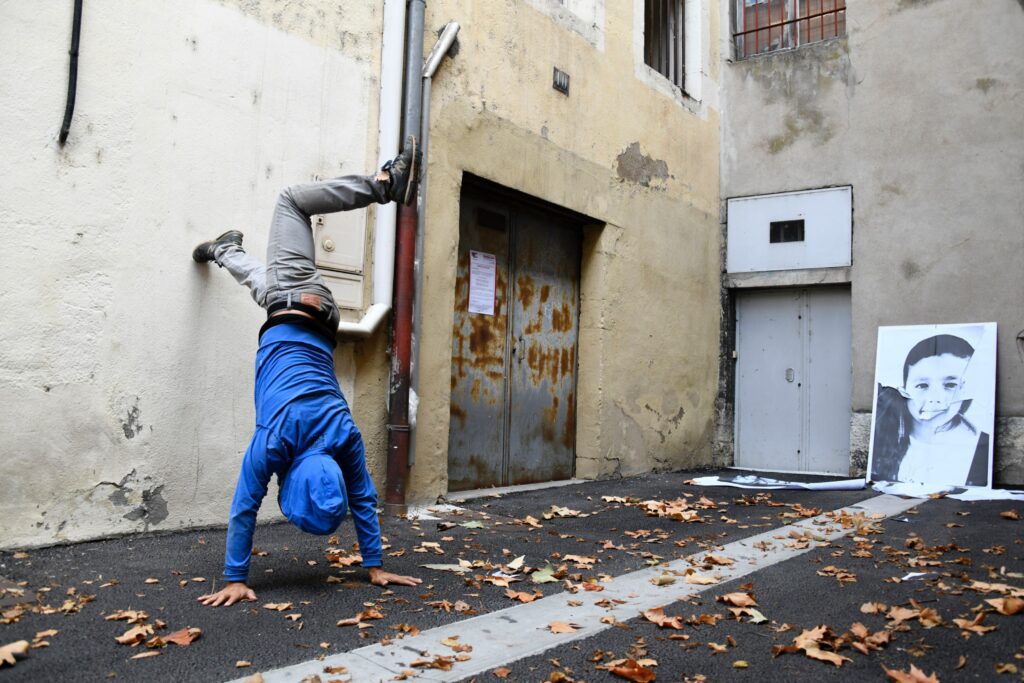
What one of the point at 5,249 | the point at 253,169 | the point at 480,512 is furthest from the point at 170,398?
the point at 480,512

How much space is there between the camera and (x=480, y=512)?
6.01m

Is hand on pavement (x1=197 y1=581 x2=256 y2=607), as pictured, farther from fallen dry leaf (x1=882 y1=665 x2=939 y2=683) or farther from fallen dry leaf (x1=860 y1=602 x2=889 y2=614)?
fallen dry leaf (x1=860 y1=602 x2=889 y2=614)

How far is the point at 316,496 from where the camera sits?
Result: 3473mm

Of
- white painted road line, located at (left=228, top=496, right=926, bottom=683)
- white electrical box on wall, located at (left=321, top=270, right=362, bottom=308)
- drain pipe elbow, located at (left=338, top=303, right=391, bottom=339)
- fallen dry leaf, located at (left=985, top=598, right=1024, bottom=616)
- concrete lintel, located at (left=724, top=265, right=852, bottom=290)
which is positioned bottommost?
white painted road line, located at (left=228, top=496, right=926, bottom=683)

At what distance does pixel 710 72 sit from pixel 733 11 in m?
1.10

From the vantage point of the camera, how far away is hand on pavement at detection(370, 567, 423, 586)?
12.7 ft

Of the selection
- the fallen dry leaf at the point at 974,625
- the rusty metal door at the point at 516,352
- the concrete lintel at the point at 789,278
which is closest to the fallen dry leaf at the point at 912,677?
the fallen dry leaf at the point at 974,625

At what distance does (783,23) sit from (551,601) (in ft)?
28.6

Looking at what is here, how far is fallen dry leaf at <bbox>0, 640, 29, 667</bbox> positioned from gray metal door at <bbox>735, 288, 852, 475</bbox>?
8.26 meters

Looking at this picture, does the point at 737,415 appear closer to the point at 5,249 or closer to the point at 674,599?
the point at 674,599

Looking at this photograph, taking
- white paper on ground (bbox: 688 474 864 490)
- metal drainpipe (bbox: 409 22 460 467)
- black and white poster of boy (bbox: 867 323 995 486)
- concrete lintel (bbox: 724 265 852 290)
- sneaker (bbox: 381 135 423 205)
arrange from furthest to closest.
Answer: concrete lintel (bbox: 724 265 852 290), black and white poster of boy (bbox: 867 323 995 486), white paper on ground (bbox: 688 474 864 490), metal drainpipe (bbox: 409 22 460 467), sneaker (bbox: 381 135 423 205)

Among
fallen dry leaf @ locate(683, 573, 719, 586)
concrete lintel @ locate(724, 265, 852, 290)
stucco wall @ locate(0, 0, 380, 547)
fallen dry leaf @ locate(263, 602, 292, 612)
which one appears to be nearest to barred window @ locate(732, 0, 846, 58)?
concrete lintel @ locate(724, 265, 852, 290)

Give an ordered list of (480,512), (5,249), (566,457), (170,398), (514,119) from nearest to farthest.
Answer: (5,249) < (170,398) < (480,512) < (514,119) < (566,457)

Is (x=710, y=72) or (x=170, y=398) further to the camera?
(x=710, y=72)
